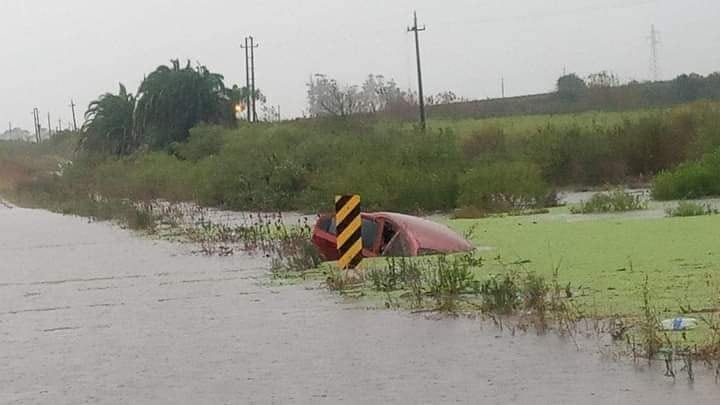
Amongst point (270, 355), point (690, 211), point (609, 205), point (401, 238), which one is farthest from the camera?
point (609, 205)

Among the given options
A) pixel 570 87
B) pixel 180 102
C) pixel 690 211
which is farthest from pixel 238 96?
pixel 690 211

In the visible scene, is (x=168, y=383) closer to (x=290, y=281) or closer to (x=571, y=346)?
(x=571, y=346)

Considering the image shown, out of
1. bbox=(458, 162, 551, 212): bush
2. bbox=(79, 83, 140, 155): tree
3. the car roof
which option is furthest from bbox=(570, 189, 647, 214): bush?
bbox=(79, 83, 140, 155): tree

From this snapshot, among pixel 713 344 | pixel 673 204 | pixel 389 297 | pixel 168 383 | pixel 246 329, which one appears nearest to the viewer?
pixel 713 344

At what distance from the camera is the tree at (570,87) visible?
257 ft

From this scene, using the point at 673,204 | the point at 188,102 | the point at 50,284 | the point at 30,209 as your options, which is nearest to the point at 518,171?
the point at 673,204

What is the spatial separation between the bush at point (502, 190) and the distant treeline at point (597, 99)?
1582 inches

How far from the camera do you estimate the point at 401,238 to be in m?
17.8

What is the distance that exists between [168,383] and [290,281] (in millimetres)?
6704

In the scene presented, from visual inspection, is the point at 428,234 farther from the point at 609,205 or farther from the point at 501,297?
the point at 609,205

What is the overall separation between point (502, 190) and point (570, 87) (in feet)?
183

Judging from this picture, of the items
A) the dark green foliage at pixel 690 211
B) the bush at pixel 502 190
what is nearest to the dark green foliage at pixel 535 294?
the dark green foliage at pixel 690 211

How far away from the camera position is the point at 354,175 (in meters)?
32.6

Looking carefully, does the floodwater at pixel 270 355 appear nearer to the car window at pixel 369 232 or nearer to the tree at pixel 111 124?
the car window at pixel 369 232
